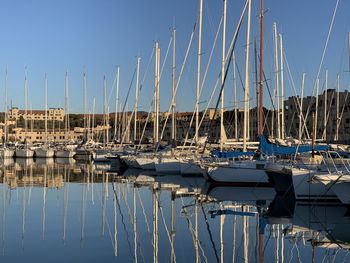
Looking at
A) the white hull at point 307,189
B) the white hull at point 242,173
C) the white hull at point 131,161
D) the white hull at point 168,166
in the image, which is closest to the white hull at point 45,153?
the white hull at point 131,161

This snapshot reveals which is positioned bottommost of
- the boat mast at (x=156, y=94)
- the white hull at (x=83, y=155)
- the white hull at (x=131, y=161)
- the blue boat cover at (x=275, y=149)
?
the white hull at (x=83, y=155)

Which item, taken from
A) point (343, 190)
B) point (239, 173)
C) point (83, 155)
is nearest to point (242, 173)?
point (239, 173)

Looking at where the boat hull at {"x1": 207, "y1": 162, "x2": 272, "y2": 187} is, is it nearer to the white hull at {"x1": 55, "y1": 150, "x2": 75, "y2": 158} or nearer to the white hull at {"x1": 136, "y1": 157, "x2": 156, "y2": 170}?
the white hull at {"x1": 136, "y1": 157, "x2": 156, "y2": 170}

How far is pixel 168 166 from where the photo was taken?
1706 inches

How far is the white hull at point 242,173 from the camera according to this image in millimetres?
31641

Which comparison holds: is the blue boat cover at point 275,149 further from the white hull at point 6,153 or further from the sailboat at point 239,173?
the white hull at point 6,153

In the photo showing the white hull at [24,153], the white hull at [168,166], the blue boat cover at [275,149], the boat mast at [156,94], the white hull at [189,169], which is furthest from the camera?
the white hull at [24,153]

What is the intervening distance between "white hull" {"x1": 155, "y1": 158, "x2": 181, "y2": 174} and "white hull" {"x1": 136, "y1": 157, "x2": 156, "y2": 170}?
303 centimetres

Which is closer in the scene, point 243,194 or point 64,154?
point 243,194

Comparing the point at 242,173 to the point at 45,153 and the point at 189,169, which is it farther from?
the point at 45,153

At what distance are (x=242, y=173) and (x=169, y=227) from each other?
14219 mm

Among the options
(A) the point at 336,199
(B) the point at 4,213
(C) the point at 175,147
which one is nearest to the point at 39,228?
(B) the point at 4,213

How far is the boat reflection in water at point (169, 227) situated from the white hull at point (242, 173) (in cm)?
211

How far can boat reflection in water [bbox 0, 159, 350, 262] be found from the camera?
14016mm
